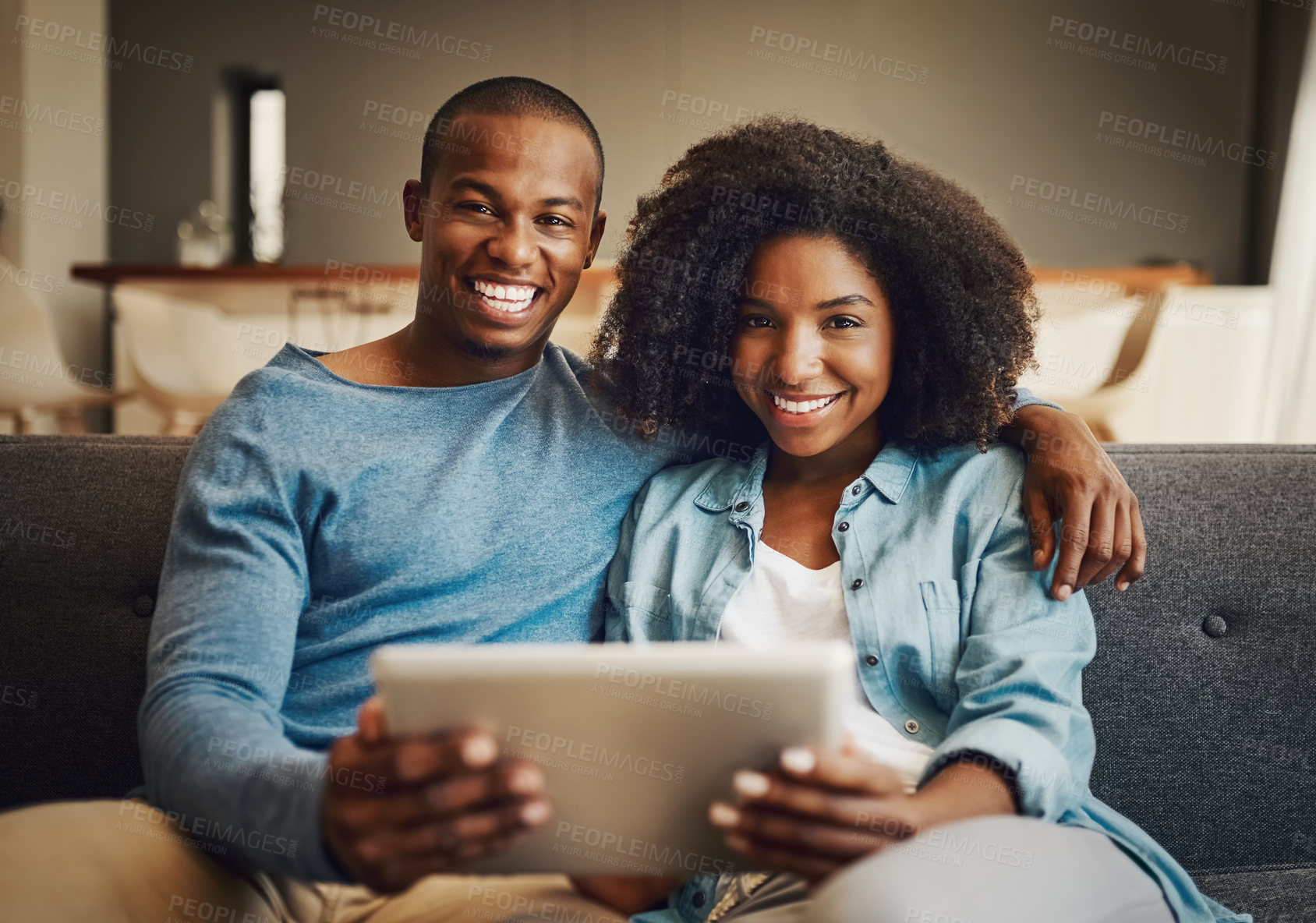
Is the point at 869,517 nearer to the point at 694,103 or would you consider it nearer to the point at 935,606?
the point at 935,606

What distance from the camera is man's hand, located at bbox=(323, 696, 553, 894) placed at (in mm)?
705

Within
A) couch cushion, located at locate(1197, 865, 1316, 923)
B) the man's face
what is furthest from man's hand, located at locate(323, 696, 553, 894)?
couch cushion, located at locate(1197, 865, 1316, 923)

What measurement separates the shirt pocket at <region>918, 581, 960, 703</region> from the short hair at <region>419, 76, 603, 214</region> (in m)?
0.61

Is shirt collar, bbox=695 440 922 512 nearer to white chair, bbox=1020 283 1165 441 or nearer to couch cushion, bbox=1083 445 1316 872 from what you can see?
couch cushion, bbox=1083 445 1316 872

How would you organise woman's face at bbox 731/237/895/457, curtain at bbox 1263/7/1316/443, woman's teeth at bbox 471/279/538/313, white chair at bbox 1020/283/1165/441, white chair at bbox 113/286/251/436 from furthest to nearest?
white chair at bbox 1020/283/1165/441 < curtain at bbox 1263/7/1316/443 < white chair at bbox 113/286/251/436 < woman's teeth at bbox 471/279/538/313 < woman's face at bbox 731/237/895/457

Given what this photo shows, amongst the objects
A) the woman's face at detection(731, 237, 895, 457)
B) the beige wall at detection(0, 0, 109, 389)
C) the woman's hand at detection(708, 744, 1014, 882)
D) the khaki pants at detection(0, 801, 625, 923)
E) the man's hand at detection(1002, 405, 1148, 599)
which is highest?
the beige wall at detection(0, 0, 109, 389)

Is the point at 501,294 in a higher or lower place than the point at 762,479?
higher

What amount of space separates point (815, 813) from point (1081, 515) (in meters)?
0.43

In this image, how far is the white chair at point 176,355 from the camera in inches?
139

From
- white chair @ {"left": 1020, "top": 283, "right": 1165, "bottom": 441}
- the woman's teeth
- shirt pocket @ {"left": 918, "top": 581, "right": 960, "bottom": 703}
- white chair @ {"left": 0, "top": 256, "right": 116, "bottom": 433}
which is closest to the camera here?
shirt pocket @ {"left": 918, "top": 581, "right": 960, "bottom": 703}

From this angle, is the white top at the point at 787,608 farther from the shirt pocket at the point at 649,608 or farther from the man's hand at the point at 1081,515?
the man's hand at the point at 1081,515

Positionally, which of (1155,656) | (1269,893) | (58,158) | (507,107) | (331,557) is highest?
(58,158)

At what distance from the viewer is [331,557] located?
1.07 metres

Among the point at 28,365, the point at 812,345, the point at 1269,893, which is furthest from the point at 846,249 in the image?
the point at 28,365
